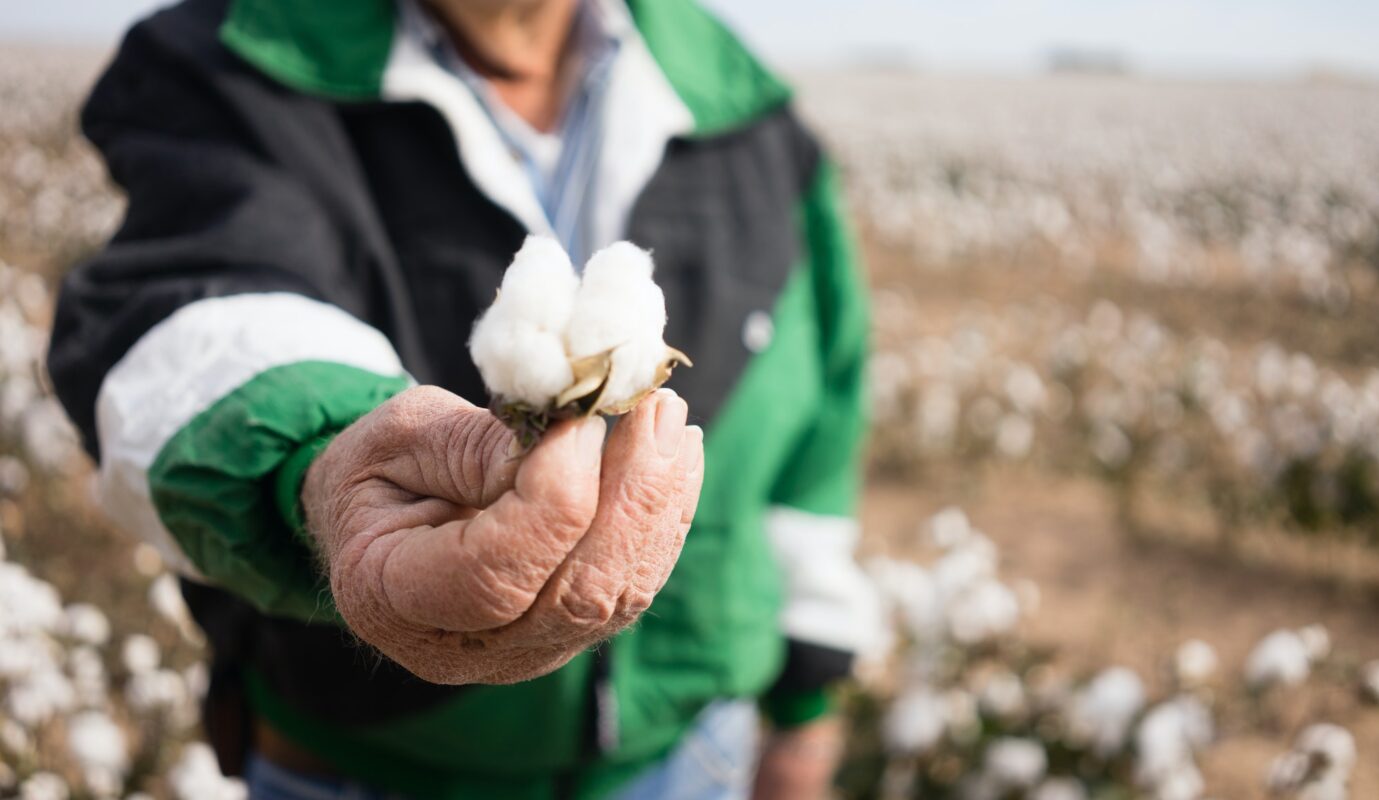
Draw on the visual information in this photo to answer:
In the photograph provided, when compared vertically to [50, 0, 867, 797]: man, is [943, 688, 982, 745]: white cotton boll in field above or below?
below

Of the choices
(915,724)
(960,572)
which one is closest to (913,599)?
(960,572)

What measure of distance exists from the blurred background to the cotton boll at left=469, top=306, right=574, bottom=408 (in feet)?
4.25

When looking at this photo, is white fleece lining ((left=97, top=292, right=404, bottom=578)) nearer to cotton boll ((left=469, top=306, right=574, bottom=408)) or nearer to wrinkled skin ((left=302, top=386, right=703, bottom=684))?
wrinkled skin ((left=302, top=386, right=703, bottom=684))

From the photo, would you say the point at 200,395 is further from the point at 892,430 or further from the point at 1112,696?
the point at 892,430

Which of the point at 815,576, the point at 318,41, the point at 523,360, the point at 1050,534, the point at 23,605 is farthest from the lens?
the point at 1050,534

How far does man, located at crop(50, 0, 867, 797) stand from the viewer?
1.76ft

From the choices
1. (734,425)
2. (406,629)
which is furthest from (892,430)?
(406,629)

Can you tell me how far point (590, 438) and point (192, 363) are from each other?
1.33ft

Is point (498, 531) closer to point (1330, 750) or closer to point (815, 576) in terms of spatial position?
point (815, 576)

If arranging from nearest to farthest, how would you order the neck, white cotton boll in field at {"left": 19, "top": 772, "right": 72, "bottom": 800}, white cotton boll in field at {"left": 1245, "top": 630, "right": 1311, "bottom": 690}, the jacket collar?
the jacket collar, the neck, white cotton boll in field at {"left": 19, "top": 772, "right": 72, "bottom": 800}, white cotton boll in field at {"left": 1245, "top": 630, "right": 1311, "bottom": 690}

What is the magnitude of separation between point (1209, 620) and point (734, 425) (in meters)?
3.01

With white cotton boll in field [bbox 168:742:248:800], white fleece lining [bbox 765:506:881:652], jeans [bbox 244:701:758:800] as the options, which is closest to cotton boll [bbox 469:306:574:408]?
jeans [bbox 244:701:758:800]

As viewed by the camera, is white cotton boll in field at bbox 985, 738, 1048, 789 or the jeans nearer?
the jeans

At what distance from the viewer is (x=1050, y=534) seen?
13.9 feet
